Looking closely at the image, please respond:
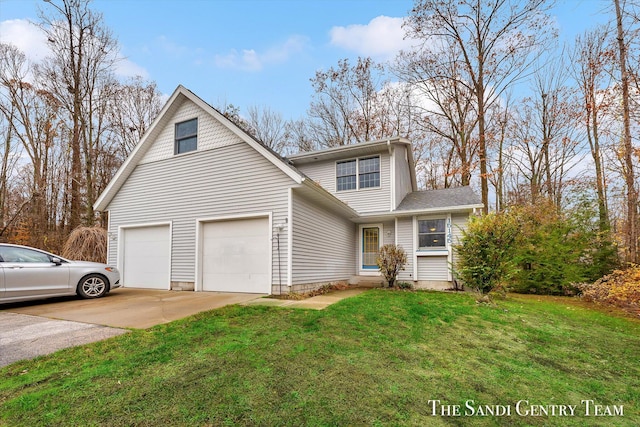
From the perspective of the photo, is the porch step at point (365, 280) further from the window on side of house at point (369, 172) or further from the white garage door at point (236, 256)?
the white garage door at point (236, 256)

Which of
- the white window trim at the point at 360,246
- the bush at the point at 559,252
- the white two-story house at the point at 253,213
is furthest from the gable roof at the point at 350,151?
the bush at the point at 559,252

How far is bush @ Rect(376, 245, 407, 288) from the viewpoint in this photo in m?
10.4

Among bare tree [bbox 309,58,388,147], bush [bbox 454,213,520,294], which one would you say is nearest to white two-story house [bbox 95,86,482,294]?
bush [bbox 454,213,520,294]

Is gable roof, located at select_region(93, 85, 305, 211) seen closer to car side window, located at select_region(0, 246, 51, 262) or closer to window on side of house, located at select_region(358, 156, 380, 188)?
window on side of house, located at select_region(358, 156, 380, 188)

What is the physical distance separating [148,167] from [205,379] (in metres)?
9.61

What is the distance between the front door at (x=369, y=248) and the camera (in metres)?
12.8

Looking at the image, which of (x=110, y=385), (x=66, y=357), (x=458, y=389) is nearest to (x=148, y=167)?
(x=66, y=357)

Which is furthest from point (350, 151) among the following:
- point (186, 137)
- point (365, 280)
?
point (186, 137)

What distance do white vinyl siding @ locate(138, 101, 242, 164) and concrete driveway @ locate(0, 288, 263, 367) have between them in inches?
181

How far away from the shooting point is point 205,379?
2.81 m

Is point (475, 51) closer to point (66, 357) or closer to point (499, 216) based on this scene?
point (499, 216)

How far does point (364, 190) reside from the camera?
12.3 metres

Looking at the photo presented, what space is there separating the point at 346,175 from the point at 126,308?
29.6 ft

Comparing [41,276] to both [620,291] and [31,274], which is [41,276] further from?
[620,291]
